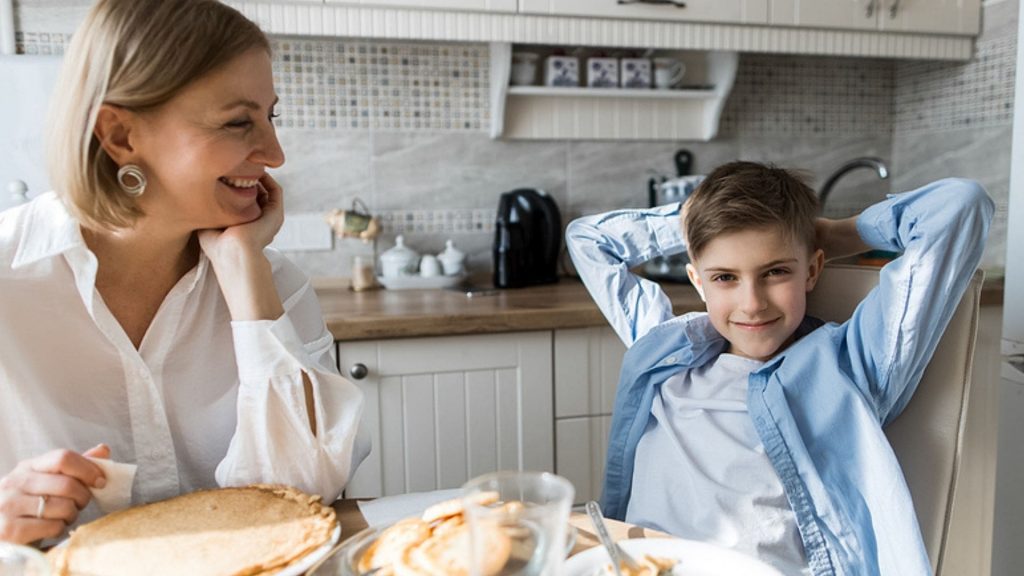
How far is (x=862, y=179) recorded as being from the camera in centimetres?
278

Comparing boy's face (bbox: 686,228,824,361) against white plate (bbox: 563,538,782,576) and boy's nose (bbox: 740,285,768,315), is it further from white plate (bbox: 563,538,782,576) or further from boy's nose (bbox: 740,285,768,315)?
white plate (bbox: 563,538,782,576)

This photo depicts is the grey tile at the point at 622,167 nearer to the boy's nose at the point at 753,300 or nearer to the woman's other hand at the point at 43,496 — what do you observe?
the boy's nose at the point at 753,300

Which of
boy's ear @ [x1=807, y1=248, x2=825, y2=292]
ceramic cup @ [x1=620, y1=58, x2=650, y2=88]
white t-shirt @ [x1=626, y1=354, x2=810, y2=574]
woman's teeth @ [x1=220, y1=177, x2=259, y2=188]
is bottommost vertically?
white t-shirt @ [x1=626, y1=354, x2=810, y2=574]

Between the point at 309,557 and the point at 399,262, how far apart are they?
5.21ft

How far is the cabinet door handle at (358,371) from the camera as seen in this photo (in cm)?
181

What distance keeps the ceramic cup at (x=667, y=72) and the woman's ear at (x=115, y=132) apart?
182 centimetres

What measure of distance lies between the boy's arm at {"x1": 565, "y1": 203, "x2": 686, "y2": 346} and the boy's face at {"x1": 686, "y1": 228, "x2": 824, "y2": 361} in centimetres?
20

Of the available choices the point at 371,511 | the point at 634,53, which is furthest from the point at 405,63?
the point at 371,511

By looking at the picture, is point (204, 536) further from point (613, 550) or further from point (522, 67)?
point (522, 67)

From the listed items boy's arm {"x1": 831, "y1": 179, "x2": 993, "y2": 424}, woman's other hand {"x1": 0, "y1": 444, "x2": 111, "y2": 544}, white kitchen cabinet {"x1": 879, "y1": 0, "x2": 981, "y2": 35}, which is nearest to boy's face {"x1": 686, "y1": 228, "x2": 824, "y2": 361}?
boy's arm {"x1": 831, "y1": 179, "x2": 993, "y2": 424}

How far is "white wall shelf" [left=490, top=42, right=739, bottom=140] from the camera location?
94.3 inches

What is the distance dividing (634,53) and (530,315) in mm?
1068

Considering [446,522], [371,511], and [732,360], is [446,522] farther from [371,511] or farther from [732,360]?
[732,360]

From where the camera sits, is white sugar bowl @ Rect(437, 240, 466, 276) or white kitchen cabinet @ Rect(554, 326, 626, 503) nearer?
white kitchen cabinet @ Rect(554, 326, 626, 503)
